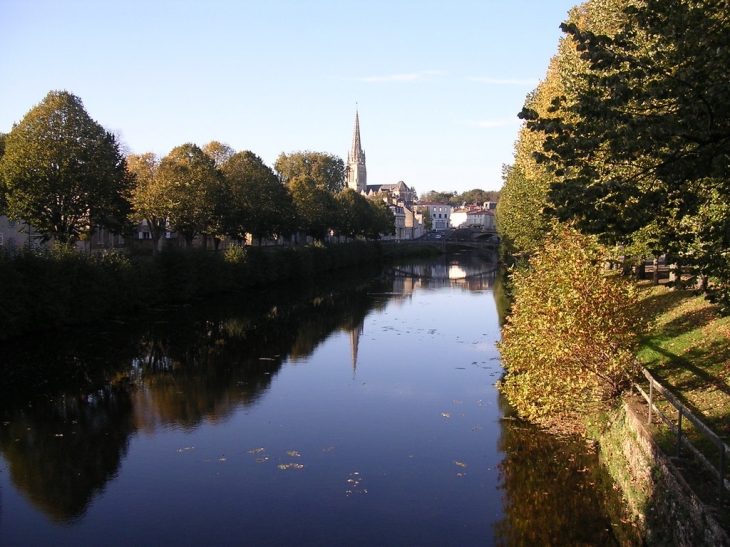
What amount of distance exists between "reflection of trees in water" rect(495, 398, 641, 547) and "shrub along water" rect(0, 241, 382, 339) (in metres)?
22.1

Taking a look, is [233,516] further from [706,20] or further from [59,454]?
[706,20]

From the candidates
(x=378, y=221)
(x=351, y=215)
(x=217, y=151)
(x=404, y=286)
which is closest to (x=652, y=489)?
(x=404, y=286)

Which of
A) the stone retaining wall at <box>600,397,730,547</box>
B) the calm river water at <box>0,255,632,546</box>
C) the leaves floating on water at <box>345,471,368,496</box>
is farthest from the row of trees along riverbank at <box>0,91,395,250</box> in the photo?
the stone retaining wall at <box>600,397,730,547</box>

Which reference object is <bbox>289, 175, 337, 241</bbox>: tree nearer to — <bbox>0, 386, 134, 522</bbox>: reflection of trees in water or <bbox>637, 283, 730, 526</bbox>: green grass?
<bbox>0, 386, 134, 522</bbox>: reflection of trees in water

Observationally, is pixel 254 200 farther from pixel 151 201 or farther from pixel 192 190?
pixel 151 201

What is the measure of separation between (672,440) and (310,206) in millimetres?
65357

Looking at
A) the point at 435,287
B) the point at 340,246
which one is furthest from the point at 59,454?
the point at 340,246

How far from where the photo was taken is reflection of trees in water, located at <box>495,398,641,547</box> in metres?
11.8

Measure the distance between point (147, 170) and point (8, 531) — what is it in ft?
151

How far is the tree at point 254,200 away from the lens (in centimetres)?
5794

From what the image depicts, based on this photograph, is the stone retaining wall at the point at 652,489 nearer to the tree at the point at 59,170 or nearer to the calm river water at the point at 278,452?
the calm river water at the point at 278,452

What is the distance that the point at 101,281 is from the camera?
3519 cm

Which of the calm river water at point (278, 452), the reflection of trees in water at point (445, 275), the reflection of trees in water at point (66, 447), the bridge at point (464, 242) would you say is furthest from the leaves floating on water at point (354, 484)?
the bridge at point (464, 242)

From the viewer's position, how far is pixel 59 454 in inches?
616
